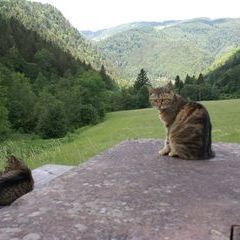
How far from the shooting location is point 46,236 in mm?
3180

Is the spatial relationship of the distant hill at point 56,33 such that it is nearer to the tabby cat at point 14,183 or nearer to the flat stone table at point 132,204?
the tabby cat at point 14,183

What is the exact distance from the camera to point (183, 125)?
6.75 metres

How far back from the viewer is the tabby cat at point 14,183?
4445mm

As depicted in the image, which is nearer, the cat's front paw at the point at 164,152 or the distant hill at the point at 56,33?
the cat's front paw at the point at 164,152

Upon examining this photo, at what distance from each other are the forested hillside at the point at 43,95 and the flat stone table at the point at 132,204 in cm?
4802

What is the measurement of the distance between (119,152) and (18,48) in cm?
11332

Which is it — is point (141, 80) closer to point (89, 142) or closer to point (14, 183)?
point (89, 142)

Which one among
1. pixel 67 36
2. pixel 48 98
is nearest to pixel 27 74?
pixel 48 98

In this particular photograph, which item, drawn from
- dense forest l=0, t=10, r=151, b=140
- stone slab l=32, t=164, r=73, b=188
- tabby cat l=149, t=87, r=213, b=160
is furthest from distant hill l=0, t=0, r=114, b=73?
tabby cat l=149, t=87, r=213, b=160

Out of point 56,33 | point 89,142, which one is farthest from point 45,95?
point 56,33

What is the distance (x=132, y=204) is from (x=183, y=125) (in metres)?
3.00

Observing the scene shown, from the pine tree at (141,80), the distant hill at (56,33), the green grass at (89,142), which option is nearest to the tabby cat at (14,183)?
the green grass at (89,142)

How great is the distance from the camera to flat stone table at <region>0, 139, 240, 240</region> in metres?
3.28

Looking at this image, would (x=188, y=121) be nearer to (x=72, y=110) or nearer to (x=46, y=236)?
(x=46, y=236)
